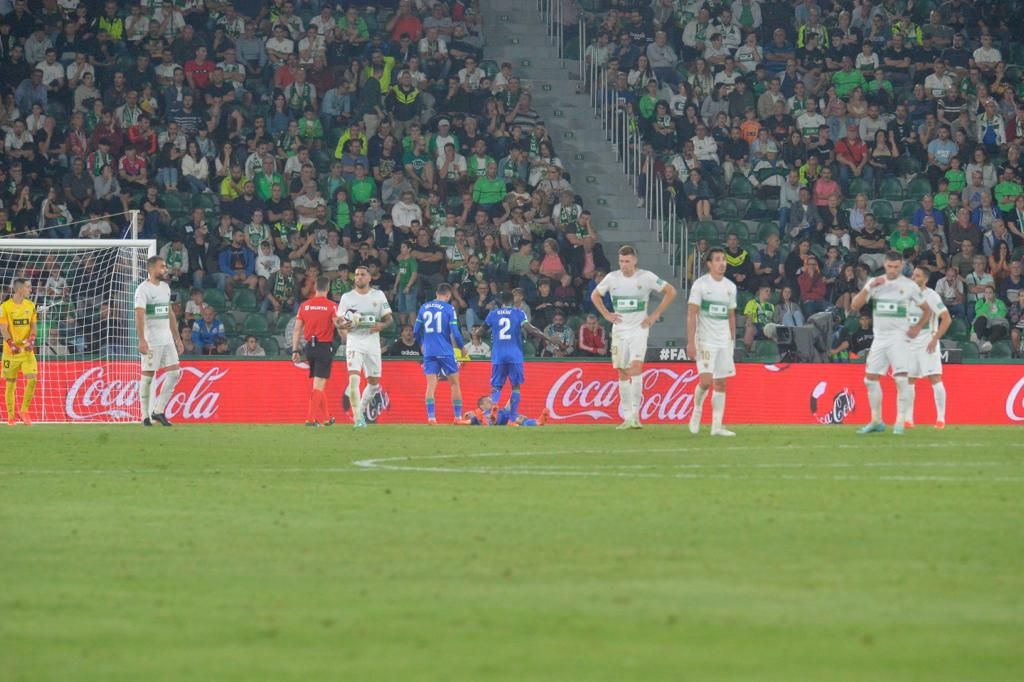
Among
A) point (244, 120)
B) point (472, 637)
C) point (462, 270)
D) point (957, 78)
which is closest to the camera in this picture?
point (472, 637)

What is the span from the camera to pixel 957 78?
3612 cm

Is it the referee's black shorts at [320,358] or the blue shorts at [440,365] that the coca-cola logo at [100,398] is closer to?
the referee's black shorts at [320,358]

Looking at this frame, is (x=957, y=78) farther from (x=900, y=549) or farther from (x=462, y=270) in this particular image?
(x=900, y=549)

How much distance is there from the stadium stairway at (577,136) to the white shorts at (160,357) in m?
10.4

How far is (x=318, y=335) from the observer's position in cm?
2469

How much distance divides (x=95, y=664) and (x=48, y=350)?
876 inches

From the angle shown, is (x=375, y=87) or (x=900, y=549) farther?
(x=375, y=87)

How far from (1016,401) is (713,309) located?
9992 mm

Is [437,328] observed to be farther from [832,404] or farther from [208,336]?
[832,404]

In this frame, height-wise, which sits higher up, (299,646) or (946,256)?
(946,256)

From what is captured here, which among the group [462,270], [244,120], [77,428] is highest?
[244,120]

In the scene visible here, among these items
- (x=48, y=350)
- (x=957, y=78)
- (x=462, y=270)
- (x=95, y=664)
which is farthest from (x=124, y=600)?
(x=957, y=78)

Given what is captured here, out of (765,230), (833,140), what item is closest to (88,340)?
(765,230)

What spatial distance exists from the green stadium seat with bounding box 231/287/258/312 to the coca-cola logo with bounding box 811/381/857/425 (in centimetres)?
1030
